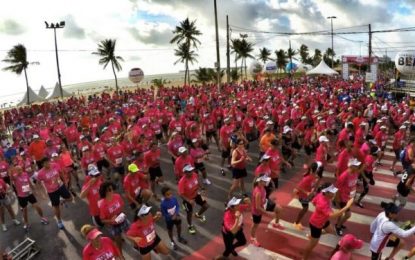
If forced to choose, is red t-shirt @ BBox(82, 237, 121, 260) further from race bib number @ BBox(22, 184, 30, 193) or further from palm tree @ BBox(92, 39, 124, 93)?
palm tree @ BBox(92, 39, 124, 93)

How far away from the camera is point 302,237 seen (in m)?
7.70

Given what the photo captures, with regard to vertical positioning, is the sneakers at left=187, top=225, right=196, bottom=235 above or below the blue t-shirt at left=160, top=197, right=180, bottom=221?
below

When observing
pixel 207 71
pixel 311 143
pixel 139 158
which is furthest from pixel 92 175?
pixel 207 71

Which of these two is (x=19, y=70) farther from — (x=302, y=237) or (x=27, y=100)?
(x=302, y=237)

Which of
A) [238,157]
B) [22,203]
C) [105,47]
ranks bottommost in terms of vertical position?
[22,203]

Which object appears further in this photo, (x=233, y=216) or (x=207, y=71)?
(x=207, y=71)

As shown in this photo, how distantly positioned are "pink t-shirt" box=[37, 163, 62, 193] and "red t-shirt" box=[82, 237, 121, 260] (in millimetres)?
3892

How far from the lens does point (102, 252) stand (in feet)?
16.8

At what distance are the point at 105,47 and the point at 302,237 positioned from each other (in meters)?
38.5

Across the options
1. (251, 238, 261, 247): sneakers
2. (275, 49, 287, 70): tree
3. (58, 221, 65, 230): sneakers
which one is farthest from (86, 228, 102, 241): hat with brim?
(275, 49, 287, 70): tree

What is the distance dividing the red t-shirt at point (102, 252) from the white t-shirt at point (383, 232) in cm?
428

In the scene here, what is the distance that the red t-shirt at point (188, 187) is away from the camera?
298 inches

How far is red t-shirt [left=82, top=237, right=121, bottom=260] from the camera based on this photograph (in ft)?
16.6

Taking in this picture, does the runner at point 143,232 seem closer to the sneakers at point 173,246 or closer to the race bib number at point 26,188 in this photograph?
the sneakers at point 173,246
